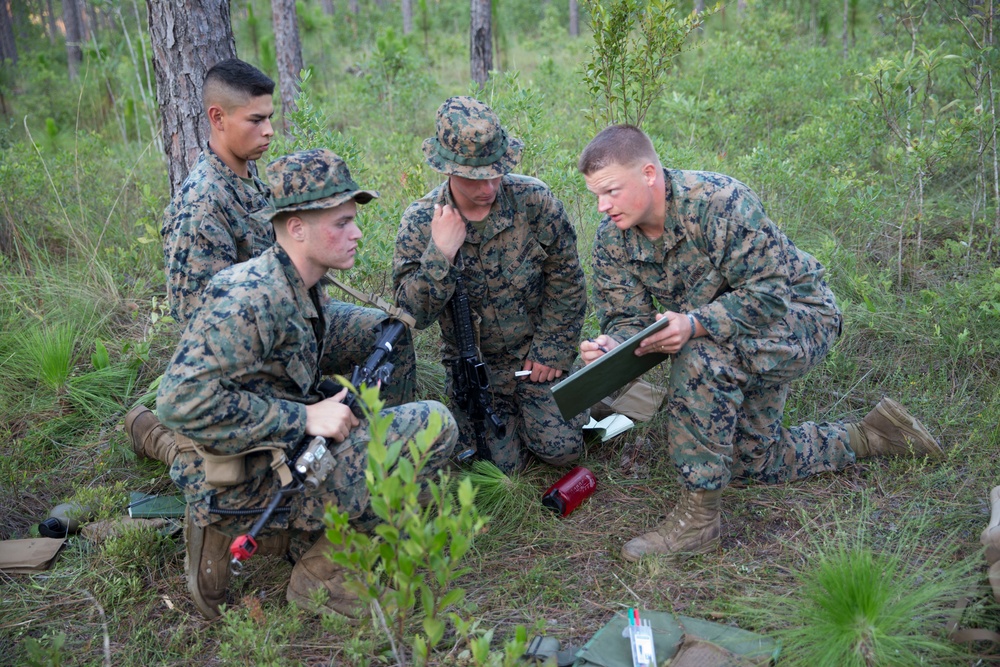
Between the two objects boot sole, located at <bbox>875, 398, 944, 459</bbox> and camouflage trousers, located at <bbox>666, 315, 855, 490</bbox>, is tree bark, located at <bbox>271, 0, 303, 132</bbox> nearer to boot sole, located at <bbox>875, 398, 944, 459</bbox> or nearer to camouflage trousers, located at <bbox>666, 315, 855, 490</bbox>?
camouflage trousers, located at <bbox>666, 315, 855, 490</bbox>

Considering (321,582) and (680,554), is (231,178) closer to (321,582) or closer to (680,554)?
(321,582)

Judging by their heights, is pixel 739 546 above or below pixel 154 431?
below

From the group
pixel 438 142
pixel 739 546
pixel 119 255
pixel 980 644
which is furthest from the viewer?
pixel 119 255

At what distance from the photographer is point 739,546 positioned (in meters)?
3.41

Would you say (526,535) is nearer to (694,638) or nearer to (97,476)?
(694,638)

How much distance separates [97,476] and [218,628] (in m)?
1.47

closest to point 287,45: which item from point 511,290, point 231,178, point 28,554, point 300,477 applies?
point 231,178

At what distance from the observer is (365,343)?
390 centimetres

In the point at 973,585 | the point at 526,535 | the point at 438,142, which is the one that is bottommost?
the point at 526,535

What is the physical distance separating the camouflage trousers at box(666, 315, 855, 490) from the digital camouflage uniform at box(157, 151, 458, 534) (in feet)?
3.42

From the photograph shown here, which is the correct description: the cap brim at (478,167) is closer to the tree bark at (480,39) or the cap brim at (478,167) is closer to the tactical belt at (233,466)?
the tactical belt at (233,466)

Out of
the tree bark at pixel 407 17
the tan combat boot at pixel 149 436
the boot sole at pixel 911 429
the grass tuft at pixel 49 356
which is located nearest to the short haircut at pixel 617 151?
the boot sole at pixel 911 429

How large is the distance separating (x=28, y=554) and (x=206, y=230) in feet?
5.32

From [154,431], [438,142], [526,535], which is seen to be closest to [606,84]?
[438,142]
